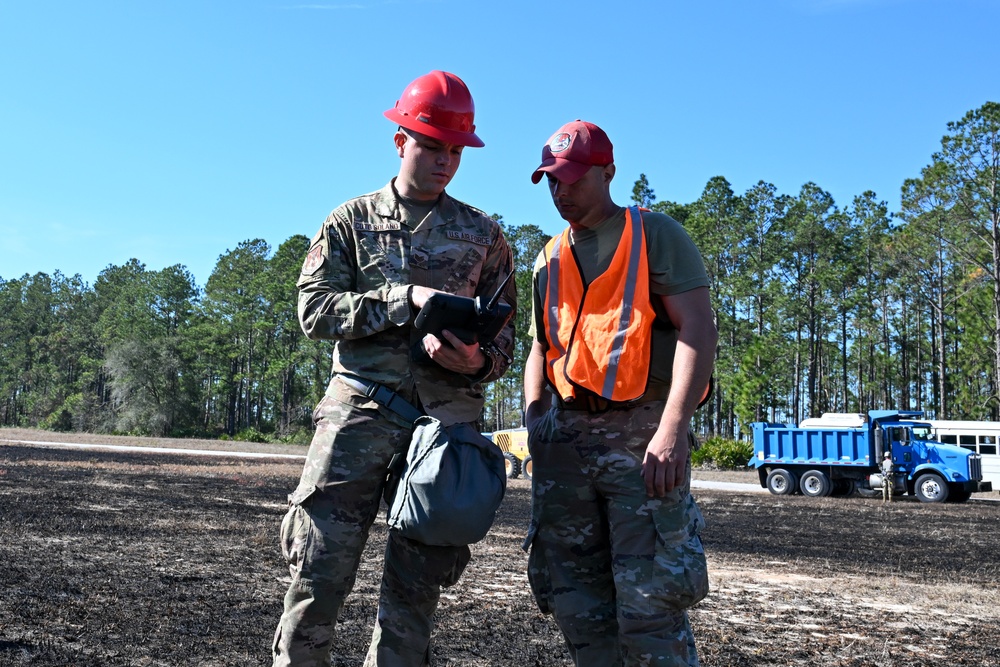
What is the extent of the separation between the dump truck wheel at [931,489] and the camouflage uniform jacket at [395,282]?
22.4m

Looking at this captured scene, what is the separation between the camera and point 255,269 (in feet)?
238

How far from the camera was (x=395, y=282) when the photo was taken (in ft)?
9.91

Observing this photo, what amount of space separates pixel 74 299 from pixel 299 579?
10291cm

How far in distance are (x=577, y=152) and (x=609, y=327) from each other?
60 centimetres

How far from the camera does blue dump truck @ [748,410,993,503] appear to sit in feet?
74.2

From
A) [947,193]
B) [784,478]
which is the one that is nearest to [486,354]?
[784,478]

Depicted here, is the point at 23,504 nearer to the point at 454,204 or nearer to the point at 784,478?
the point at 454,204

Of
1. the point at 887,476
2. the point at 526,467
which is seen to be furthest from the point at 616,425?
the point at 526,467

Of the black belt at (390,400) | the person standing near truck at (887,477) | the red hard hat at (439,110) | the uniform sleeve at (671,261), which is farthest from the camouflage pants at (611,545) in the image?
the person standing near truck at (887,477)

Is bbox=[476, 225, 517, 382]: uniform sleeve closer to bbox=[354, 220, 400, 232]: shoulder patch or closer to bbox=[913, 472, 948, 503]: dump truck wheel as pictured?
bbox=[354, 220, 400, 232]: shoulder patch

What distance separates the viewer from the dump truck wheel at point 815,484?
24.0 metres

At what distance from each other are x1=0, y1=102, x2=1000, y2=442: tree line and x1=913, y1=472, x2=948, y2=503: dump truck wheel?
715 inches

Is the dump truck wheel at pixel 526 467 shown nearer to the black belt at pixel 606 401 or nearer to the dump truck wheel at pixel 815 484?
the dump truck wheel at pixel 815 484

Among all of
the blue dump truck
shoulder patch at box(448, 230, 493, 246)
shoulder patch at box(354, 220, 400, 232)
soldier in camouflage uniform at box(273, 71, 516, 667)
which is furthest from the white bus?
shoulder patch at box(354, 220, 400, 232)
